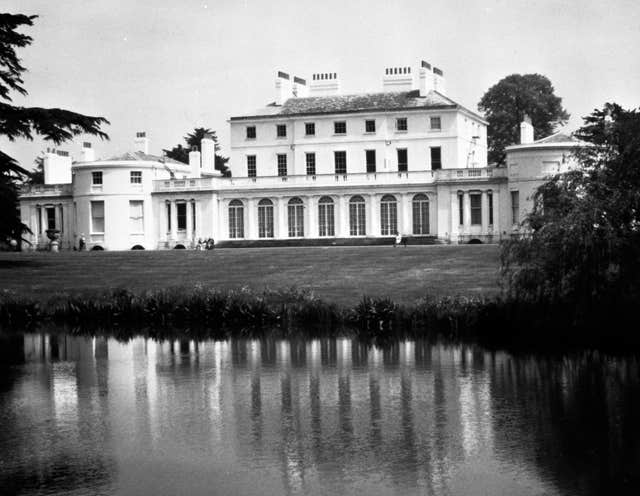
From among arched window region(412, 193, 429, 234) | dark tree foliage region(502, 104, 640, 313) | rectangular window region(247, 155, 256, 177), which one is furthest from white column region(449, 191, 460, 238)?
dark tree foliage region(502, 104, 640, 313)

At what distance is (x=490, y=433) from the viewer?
1573cm

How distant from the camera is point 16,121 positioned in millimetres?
39906

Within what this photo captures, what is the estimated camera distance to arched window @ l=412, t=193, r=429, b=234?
63.1 meters

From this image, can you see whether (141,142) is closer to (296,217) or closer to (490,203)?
(296,217)

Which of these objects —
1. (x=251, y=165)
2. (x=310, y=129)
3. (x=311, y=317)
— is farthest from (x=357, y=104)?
(x=311, y=317)

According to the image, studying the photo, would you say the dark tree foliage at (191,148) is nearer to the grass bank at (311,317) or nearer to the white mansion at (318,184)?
the white mansion at (318,184)

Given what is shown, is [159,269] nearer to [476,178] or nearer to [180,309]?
[180,309]

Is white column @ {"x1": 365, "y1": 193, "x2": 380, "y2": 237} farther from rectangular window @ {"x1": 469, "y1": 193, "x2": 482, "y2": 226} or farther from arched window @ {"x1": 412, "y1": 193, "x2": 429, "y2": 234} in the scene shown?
rectangular window @ {"x1": 469, "y1": 193, "x2": 482, "y2": 226}

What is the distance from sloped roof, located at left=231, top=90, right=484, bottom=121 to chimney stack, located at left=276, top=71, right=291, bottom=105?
0.39 metres

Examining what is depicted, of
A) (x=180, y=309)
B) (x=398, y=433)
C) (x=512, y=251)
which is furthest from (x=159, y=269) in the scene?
(x=398, y=433)

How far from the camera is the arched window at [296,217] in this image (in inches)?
2586

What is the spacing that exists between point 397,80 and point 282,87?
816cm

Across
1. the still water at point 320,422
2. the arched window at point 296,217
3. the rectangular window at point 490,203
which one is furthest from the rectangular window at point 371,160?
the still water at point 320,422

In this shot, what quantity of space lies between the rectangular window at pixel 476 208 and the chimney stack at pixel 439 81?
43.3ft
